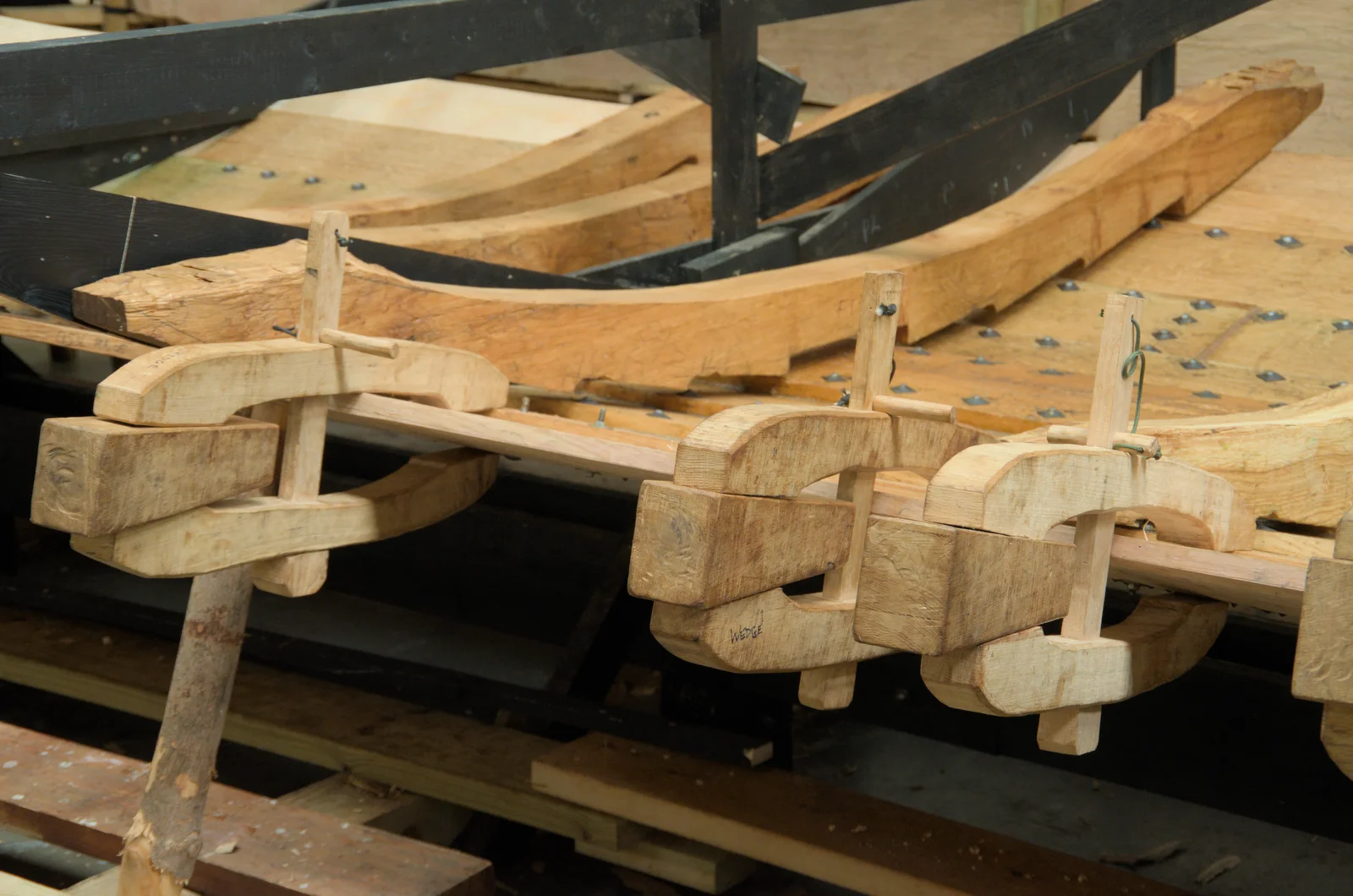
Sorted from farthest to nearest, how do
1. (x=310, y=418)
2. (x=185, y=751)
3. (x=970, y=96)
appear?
(x=970, y=96)
(x=185, y=751)
(x=310, y=418)

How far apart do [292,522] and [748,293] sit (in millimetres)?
909

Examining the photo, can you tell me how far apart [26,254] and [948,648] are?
4.65 feet

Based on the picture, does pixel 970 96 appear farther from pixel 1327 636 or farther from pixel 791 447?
pixel 1327 636

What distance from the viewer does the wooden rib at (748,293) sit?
2.26 meters

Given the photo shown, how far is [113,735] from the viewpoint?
4129 mm

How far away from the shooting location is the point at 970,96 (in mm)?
3133

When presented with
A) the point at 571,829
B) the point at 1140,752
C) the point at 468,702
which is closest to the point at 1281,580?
the point at 1140,752

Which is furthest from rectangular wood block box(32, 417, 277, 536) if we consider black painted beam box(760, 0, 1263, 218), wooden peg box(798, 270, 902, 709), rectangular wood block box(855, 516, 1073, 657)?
black painted beam box(760, 0, 1263, 218)

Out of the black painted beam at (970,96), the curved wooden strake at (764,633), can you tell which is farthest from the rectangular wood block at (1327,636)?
the black painted beam at (970,96)

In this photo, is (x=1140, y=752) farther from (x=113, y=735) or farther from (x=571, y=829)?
(x=113, y=735)

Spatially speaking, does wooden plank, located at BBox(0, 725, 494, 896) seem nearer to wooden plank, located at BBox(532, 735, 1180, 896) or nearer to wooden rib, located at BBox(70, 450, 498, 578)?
wooden plank, located at BBox(532, 735, 1180, 896)

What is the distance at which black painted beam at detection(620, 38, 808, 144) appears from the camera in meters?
3.13

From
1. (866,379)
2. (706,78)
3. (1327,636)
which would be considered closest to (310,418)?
(866,379)

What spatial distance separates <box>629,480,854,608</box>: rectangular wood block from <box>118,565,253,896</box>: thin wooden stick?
1.06 meters
